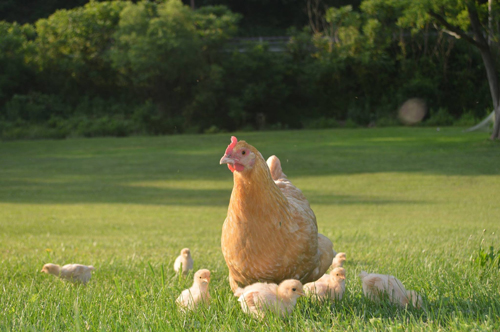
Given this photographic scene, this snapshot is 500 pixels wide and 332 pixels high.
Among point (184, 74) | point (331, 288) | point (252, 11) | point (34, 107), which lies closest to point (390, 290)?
point (331, 288)

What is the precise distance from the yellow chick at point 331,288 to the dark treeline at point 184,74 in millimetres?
21242

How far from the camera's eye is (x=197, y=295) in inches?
129

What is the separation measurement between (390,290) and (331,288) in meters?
0.38

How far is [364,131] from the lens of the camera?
73.3ft

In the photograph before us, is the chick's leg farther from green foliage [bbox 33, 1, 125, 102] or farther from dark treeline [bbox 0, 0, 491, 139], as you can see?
green foliage [bbox 33, 1, 125, 102]

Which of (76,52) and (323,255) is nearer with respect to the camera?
(323,255)

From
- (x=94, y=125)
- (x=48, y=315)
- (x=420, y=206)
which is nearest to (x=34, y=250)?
(x=48, y=315)

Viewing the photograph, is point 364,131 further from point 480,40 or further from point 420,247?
point 420,247

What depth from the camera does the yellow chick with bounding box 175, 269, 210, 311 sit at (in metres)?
3.20

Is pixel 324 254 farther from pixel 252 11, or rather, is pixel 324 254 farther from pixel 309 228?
pixel 252 11

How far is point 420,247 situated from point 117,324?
12.9ft

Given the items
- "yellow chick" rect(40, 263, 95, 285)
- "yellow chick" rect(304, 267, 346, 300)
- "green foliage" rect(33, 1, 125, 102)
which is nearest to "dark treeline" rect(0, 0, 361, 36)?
"green foliage" rect(33, 1, 125, 102)

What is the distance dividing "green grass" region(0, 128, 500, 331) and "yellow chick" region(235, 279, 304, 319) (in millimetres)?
70

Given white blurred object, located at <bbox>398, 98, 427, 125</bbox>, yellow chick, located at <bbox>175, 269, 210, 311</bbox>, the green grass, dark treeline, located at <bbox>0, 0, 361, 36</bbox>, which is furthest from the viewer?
dark treeline, located at <bbox>0, 0, 361, 36</bbox>
